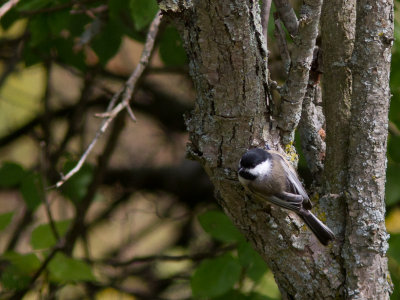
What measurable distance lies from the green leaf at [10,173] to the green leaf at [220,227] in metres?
1.02

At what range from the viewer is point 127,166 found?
374cm

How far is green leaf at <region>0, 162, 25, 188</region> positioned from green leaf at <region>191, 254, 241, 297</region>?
3.45ft

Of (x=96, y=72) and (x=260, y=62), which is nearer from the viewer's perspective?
(x=260, y=62)

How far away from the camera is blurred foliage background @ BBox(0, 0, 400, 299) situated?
90.7 inches

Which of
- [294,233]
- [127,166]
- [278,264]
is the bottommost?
[127,166]

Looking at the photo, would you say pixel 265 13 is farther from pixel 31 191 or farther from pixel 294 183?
pixel 31 191

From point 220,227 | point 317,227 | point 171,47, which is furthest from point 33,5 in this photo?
point 317,227

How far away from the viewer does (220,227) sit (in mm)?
2232

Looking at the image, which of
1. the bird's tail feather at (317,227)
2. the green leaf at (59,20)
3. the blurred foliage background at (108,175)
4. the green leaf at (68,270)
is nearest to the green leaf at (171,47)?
the blurred foliage background at (108,175)

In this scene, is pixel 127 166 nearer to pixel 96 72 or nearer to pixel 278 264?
pixel 96 72

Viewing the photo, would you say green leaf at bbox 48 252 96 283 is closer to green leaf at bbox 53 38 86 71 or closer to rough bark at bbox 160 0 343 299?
rough bark at bbox 160 0 343 299

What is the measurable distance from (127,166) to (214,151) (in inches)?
91.1

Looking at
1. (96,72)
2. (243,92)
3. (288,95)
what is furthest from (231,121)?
(96,72)

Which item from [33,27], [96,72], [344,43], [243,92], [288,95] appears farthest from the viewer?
[96,72]
